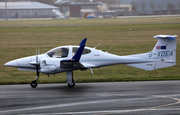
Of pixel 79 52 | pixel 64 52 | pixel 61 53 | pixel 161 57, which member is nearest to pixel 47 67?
pixel 61 53

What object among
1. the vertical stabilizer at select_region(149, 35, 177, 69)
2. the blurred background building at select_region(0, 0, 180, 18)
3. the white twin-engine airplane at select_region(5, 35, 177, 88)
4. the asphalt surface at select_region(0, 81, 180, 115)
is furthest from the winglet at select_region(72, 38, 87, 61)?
the blurred background building at select_region(0, 0, 180, 18)

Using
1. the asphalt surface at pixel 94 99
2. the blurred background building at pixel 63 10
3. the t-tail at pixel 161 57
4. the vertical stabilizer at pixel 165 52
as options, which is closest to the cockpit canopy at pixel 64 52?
the asphalt surface at pixel 94 99

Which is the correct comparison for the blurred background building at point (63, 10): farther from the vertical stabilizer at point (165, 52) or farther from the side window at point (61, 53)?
the side window at point (61, 53)

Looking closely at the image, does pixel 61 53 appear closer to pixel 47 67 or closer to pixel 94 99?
pixel 47 67

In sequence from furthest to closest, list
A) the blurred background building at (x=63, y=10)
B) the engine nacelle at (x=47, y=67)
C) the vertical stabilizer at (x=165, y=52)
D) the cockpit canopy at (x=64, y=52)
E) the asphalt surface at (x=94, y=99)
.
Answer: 1. the blurred background building at (x=63, y=10)
2. the vertical stabilizer at (x=165, y=52)
3. the cockpit canopy at (x=64, y=52)
4. the engine nacelle at (x=47, y=67)
5. the asphalt surface at (x=94, y=99)

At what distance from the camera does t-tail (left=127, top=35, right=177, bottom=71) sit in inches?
576

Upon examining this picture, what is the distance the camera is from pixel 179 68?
20375 mm

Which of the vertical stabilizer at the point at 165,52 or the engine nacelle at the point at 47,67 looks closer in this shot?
the engine nacelle at the point at 47,67

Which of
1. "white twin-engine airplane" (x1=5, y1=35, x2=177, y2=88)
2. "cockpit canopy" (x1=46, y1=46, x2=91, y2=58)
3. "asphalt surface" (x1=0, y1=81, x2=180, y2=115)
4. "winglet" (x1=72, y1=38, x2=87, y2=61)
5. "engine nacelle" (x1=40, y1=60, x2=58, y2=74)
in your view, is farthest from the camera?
"cockpit canopy" (x1=46, y1=46, x2=91, y2=58)

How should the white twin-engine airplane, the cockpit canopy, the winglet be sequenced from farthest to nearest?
the cockpit canopy, the white twin-engine airplane, the winglet

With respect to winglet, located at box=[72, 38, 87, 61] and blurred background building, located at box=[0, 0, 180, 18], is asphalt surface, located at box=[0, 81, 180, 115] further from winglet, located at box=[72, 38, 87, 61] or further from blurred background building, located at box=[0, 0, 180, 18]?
blurred background building, located at box=[0, 0, 180, 18]

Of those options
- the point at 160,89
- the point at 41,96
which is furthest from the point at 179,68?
the point at 41,96

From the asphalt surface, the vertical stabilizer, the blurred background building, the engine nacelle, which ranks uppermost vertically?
the blurred background building

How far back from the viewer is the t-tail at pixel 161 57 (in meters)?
14.6
